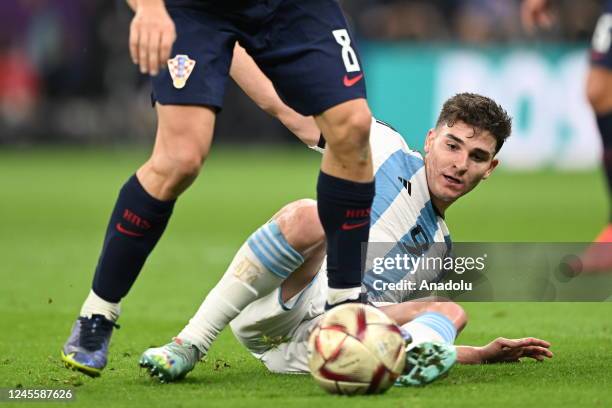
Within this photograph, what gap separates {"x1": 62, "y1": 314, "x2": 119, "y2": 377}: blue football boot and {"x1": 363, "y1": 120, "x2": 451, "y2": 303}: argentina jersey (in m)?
1.03

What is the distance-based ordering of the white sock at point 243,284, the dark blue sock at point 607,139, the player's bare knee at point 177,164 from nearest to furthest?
1. the player's bare knee at point 177,164
2. the white sock at point 243,284
3. the dark blue sock at point 607,139

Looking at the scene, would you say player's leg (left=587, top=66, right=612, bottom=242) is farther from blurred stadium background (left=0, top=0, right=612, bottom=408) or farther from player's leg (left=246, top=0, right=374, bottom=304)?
player's leg (left=246, top=0, right=374, bottom=304)

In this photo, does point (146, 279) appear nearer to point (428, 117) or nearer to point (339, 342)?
point (339, 342)

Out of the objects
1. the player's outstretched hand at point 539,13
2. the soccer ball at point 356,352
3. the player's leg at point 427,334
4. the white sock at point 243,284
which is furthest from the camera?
the player's outstretched hand at point 539,13

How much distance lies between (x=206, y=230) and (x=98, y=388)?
240 inches

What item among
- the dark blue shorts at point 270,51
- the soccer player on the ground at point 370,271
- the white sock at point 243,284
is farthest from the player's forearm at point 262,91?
the white sock at point 243,284

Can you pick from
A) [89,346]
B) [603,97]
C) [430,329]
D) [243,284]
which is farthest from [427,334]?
[603,97]

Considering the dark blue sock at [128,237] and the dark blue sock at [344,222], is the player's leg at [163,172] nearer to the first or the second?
the dark blue sock at [128,237]

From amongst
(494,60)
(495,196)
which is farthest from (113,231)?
(494,60)

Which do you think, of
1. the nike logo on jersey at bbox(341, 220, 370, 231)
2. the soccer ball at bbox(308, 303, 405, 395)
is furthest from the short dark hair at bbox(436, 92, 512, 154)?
the soccer ball at bbox(308, 303, 405, 395)

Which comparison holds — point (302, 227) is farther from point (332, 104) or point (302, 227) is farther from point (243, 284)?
point (332, 104)

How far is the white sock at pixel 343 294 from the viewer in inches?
172

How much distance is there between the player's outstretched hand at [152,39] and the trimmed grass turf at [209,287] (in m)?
1.08

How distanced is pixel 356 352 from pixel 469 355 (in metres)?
0.98
